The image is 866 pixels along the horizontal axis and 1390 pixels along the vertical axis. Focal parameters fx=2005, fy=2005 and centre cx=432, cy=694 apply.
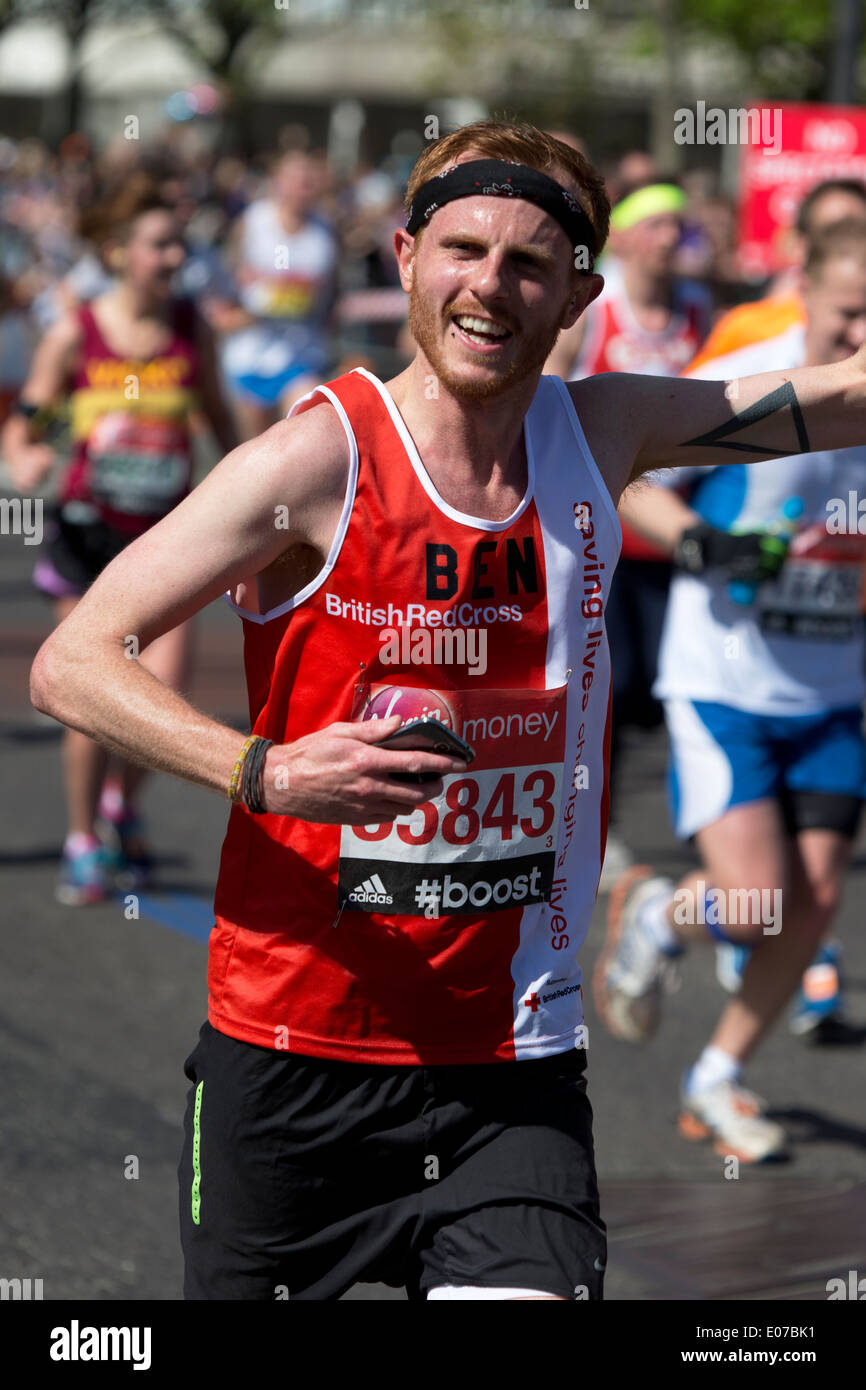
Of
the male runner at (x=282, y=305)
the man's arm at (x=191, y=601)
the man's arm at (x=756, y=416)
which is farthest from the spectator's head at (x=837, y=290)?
the male runner at (x=282, y=305)

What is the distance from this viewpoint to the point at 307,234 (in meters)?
13.7

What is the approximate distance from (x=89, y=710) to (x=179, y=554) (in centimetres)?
23

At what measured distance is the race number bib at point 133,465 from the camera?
6.85 meters

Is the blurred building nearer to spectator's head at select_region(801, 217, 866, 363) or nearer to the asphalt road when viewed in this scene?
the asphalt road

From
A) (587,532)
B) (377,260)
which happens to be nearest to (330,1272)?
(587,532)

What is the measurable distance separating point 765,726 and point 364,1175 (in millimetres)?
2573

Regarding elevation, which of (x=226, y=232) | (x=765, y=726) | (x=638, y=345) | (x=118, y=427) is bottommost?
(x=765, y=726)

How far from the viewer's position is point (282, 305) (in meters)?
13.6

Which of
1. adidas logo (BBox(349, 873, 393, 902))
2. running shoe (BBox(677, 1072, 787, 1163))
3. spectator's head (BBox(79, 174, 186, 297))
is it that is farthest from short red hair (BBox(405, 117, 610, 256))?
spectator's head (BBox(79, 174, 186, 297))

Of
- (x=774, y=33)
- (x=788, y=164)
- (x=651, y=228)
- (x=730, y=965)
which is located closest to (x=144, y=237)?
(x=651, y=228)

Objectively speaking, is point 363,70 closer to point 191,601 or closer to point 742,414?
point 742,414

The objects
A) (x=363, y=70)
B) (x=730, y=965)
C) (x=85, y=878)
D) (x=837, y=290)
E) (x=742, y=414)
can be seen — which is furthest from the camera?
(x=363, y=70)
